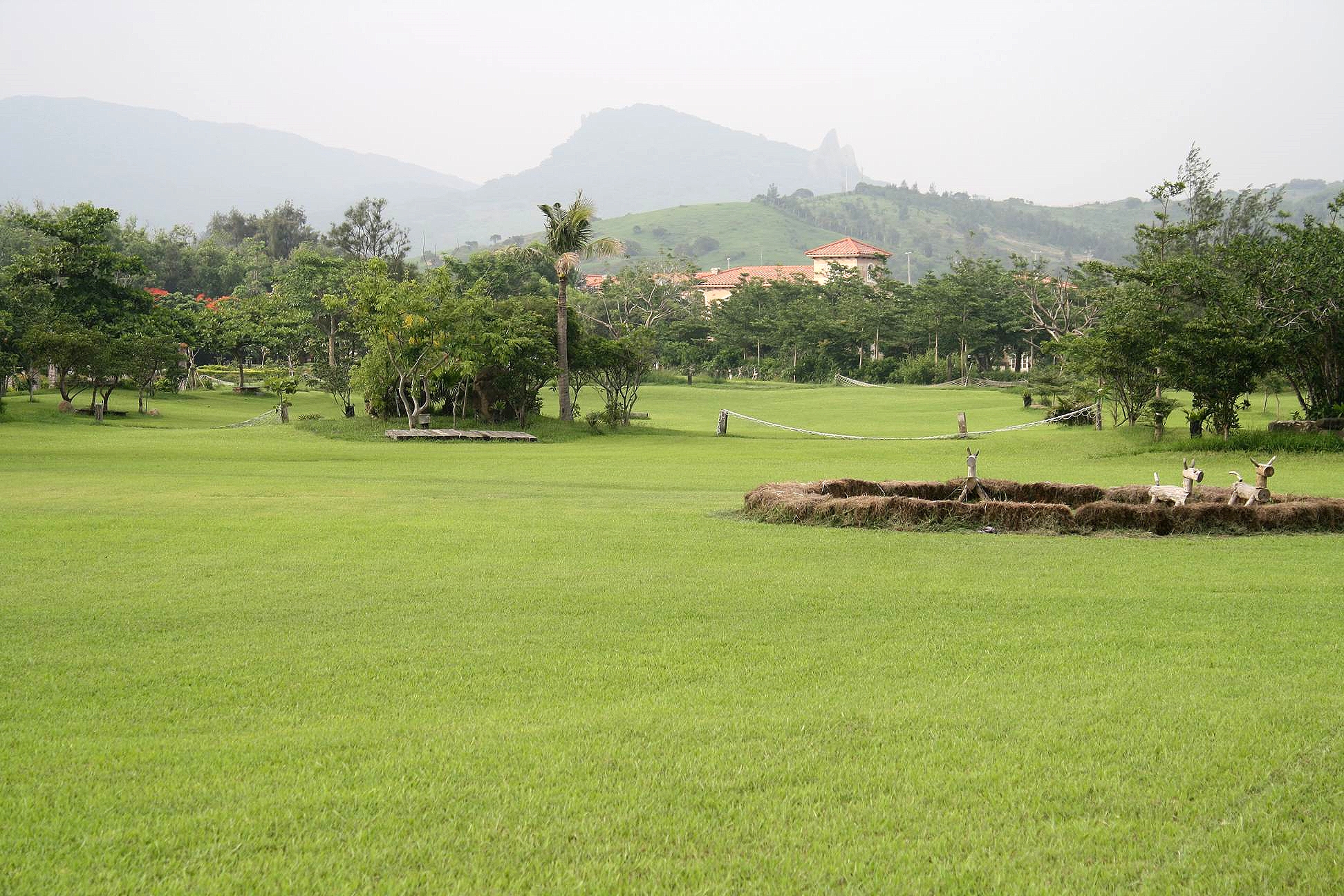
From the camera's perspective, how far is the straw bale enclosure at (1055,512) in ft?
42.5

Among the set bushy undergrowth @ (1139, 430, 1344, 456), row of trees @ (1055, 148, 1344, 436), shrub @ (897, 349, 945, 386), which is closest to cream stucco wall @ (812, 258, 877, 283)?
shrub @ (897, 349, 945, 386)

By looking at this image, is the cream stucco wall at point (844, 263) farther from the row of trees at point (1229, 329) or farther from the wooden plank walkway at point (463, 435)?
the row of trees at point (1229, 329)

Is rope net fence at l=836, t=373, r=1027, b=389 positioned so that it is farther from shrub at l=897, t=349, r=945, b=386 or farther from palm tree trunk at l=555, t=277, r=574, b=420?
palm tree trunk at l=555, t=277, r=574, b=420

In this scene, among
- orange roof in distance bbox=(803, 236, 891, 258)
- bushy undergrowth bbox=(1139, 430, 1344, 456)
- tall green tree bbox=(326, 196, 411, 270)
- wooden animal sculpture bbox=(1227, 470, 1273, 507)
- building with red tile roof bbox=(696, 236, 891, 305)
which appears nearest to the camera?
wooden animal sculpture bbox=(1227, 470, 1273, 507)

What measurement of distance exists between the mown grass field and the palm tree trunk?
2510 cm

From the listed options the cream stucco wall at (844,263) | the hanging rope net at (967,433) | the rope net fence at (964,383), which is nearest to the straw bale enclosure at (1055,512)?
the hanging rope net at (967,433)

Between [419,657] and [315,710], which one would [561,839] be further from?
[419,657]

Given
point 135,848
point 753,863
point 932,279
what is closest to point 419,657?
point 135,848

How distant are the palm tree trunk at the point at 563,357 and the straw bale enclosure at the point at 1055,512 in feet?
78.7

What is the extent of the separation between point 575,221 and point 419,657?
3198 cm

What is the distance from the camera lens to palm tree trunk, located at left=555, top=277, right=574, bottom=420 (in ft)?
126

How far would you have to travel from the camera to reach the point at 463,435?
34.3 meters

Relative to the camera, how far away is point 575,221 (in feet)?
123

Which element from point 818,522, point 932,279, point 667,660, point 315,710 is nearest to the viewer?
point 315,710
